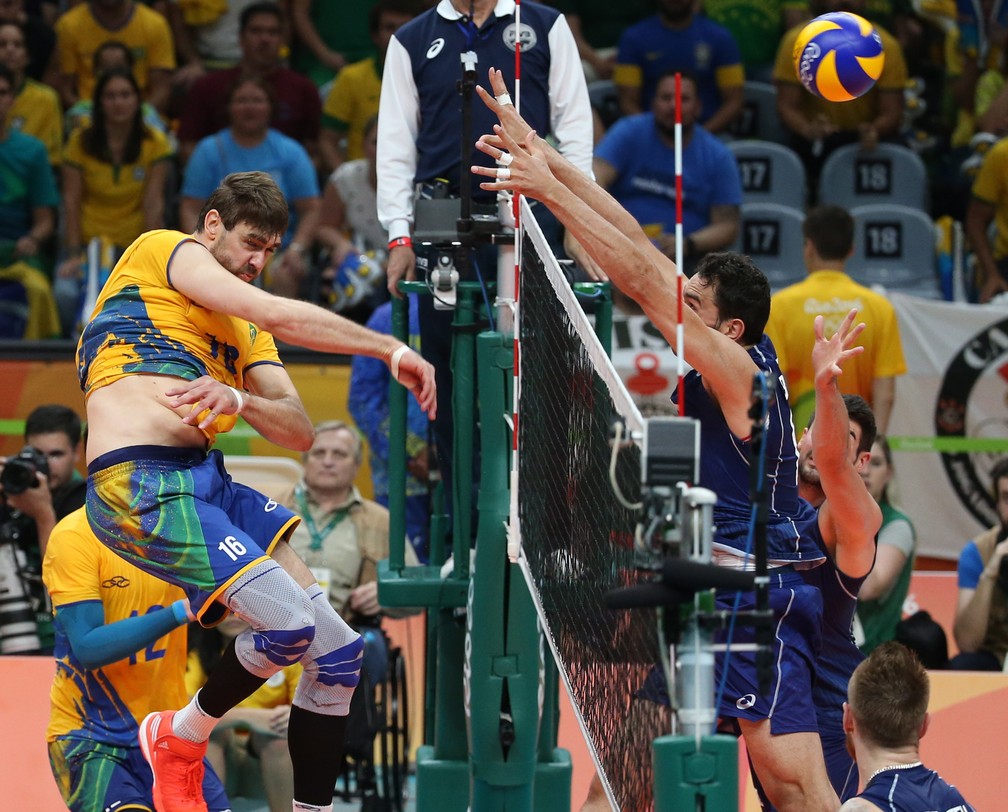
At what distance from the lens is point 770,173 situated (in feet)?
38.7

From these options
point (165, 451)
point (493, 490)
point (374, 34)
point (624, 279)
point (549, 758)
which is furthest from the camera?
point (374, 34)

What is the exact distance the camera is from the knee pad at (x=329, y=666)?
17.3ft

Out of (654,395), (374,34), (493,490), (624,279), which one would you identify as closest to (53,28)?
(374,34)

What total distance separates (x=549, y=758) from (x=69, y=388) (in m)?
4.28

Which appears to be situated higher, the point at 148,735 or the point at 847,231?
the point at 847,231

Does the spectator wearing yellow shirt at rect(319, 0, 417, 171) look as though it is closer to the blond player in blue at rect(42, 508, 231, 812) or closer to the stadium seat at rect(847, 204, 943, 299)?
the stadium seat at rect(847, 204, 943, 299)

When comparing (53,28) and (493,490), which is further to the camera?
(53,28)

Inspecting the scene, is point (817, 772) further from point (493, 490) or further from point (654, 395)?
point (654, 395)

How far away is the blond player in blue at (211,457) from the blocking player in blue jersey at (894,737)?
1582 mm

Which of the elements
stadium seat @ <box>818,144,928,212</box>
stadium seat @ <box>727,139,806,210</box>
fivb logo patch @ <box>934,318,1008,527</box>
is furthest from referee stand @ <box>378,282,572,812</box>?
stadium seat @ <box>818,144,928,212</box>

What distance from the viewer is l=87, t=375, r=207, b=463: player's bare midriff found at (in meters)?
5.14

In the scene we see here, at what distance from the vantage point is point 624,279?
4719mm

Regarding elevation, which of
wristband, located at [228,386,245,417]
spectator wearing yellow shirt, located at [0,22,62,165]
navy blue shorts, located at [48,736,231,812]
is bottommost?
navy blue shorts, located at [48,736,231,812]

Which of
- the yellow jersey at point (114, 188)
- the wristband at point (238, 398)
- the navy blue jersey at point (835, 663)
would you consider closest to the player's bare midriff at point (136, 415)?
the wristband at point (238, 398)
